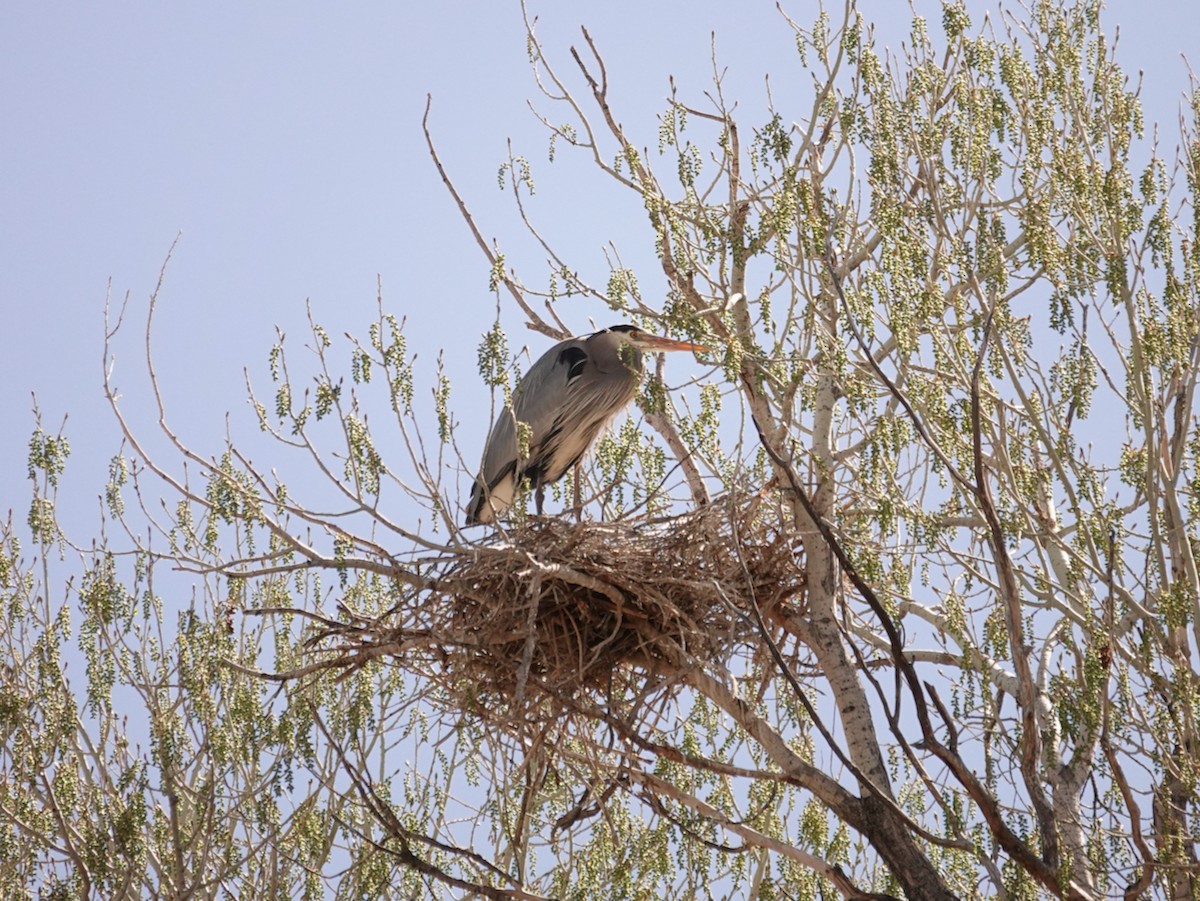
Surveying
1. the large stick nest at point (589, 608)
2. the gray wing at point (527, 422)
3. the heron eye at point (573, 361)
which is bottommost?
the large stick nest at point (589, 608)

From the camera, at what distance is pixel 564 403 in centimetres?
694

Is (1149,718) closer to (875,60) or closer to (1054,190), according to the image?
(1054,190)

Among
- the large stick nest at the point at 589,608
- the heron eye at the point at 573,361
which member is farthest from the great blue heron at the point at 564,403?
the large stick nest at the point at 589,608

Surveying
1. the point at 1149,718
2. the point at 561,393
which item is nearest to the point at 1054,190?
the point at 1149,718

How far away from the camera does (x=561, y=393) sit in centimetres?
693

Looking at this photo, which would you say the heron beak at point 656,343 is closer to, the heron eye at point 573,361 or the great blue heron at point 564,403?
the great blue heron at point 564,403

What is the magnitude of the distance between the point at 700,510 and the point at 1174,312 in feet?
5.35

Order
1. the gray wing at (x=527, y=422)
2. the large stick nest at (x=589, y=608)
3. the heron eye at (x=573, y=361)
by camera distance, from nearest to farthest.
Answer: the large stick nest at (x=589, y=608)
the gray wing at (x=527, y=422)
the heron eye at (x=573, y=361)

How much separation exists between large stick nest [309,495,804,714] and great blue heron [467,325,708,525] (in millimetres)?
1884

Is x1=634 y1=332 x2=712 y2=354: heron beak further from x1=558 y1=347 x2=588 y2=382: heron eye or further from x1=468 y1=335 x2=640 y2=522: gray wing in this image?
x1=558 y1=347 x2=588 y2=382: heron eye

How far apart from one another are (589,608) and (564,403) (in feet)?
7.25

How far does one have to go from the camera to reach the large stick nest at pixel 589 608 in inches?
185

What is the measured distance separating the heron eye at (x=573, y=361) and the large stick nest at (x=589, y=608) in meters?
2.03

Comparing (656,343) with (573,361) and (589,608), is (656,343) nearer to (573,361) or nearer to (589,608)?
(573,361)
